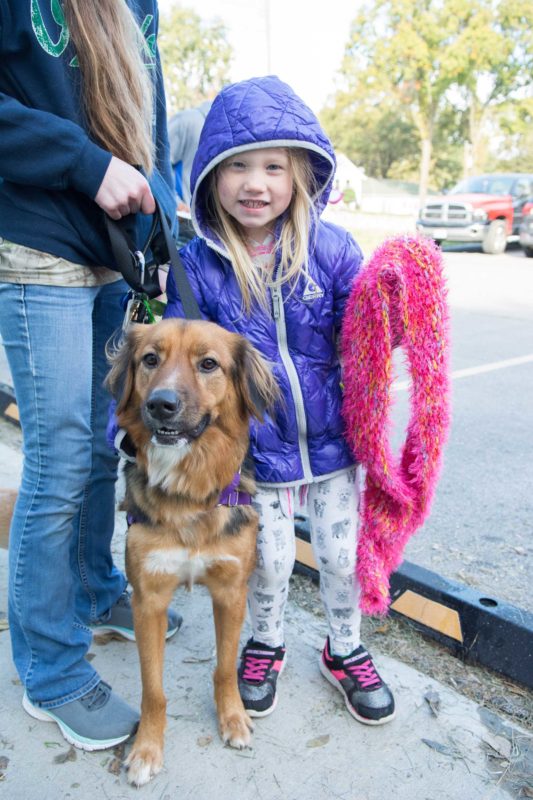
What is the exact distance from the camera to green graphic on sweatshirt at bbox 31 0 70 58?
1888 mm

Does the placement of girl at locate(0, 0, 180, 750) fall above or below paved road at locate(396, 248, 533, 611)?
above

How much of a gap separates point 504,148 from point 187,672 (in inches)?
2729

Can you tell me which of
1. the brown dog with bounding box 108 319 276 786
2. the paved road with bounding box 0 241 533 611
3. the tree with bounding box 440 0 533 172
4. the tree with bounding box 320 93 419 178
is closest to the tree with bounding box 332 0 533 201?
the tree with bounding box 440 0 533 172

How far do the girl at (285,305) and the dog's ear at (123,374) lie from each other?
0.21 meters

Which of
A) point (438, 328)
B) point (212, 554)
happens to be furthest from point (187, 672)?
point (438, 328)

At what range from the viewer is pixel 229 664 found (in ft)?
7.93

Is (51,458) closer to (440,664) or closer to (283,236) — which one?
(283,236)

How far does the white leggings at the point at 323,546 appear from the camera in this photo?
2508 millimetres

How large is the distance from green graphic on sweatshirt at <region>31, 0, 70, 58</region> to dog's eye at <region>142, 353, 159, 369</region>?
3.14 feet

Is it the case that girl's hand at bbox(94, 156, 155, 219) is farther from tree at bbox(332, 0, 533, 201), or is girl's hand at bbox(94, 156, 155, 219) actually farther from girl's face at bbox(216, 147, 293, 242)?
tree at bbox(332, 0, 533, 201)

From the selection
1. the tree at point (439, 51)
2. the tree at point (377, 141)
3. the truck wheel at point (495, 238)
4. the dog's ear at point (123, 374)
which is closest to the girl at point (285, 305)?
the dog's ear at point (123, 374)

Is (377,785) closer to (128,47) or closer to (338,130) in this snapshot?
(128,47)

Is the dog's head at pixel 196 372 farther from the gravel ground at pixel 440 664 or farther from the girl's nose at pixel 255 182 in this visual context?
the gravel ground at pixel 440 664

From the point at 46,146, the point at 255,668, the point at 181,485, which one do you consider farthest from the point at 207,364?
the point at 255,668
